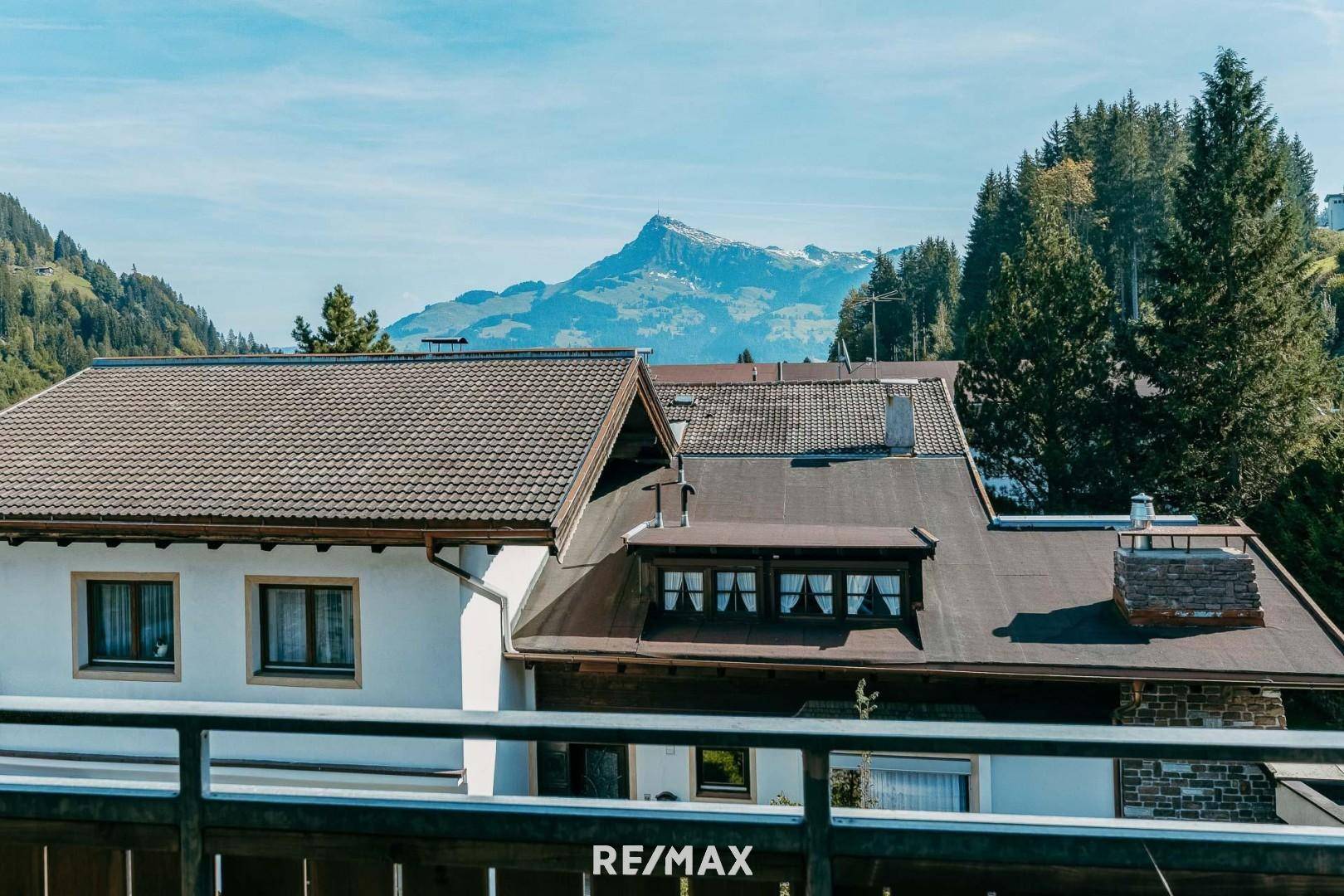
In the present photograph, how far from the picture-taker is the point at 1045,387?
3025cm

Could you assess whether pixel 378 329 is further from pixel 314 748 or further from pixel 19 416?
pixel 314 748

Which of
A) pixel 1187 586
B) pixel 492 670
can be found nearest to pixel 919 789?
pixel 1187 586

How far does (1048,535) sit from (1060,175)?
58590 millimetres

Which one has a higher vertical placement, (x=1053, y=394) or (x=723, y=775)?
(x=1053, y=394)

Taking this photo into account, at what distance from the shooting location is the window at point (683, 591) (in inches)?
501

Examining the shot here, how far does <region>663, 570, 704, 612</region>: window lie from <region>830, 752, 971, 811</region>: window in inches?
113

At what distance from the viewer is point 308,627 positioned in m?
11.2

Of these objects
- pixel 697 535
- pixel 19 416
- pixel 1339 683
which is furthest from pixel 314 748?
pixel 1339 683

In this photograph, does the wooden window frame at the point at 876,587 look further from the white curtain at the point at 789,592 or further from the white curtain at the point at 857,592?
the white curtain at the point at 789,592

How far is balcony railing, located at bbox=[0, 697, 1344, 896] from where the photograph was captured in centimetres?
172

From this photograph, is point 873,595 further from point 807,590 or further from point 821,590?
point 807,590

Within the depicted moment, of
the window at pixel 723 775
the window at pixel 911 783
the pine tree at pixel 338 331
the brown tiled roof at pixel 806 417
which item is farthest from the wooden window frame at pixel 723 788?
the pine tree at pixel 338 331

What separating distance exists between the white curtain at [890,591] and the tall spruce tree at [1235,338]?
17820 millimetres

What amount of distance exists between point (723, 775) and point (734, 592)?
2.19m
